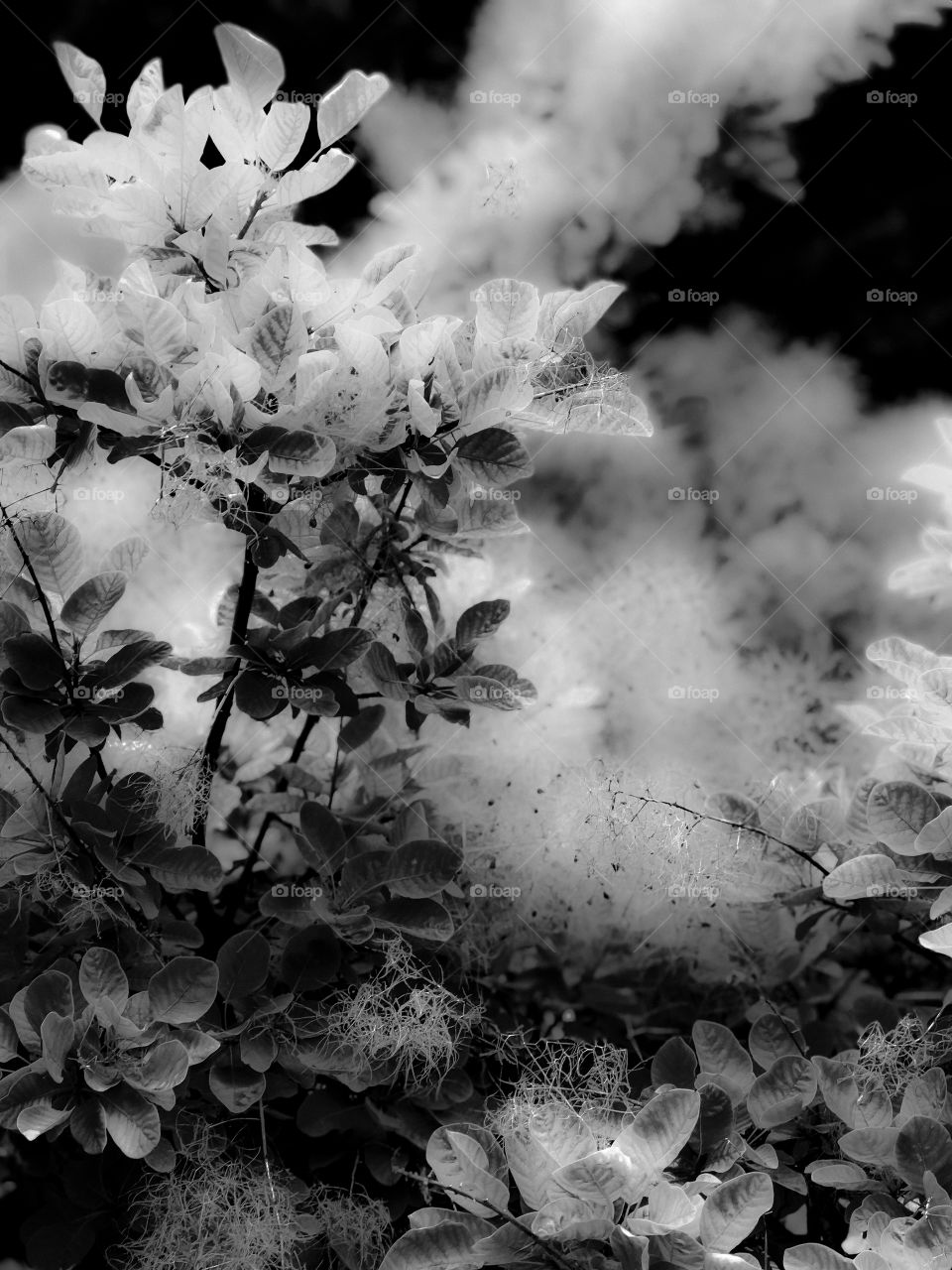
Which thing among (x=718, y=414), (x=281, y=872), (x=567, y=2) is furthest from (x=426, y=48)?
(x=281, y=872)

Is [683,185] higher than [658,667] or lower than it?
higher

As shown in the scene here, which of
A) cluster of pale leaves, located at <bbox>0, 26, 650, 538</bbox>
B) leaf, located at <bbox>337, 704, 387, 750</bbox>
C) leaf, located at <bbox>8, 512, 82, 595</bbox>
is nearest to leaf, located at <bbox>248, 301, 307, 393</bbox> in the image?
cluster of pale leaves, located at <bbox>0, 26, 650, 538</bbox>

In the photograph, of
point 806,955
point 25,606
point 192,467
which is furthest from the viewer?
point 806,955

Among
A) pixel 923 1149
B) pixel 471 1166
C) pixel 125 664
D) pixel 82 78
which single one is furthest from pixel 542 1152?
pixel 82 78

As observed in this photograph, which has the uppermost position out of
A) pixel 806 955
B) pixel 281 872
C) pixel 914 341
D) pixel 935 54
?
pixel 935 54

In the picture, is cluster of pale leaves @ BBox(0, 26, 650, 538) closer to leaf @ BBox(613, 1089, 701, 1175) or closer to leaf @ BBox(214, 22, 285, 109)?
leaf @ BBox(214, 22, 285, 109)

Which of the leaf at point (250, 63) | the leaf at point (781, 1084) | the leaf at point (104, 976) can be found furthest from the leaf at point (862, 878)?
the leaf at point (250, 63)

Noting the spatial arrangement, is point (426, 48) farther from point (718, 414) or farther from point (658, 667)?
point (658, 667)

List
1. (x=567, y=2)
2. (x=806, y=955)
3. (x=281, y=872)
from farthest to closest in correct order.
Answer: (x=567, y=2), (x=281, y=872), (x=806, y=955)
